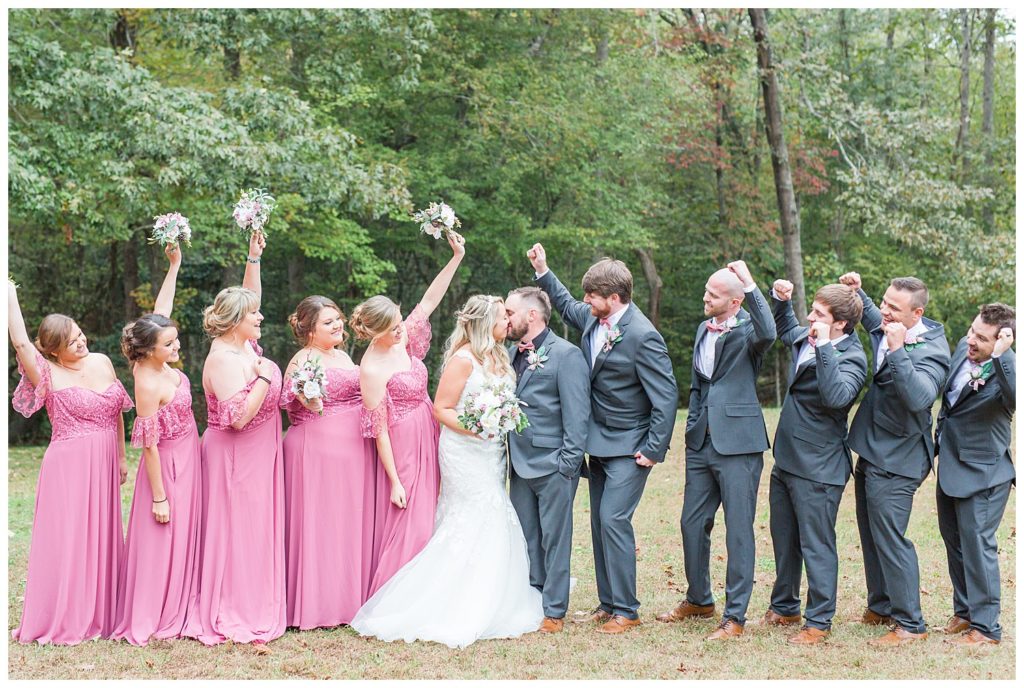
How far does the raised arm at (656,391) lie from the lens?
6113 millimetres

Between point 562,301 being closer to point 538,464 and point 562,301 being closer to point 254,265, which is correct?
point 538,464

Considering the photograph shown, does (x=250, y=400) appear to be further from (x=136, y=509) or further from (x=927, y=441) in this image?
(x=927, y=441)

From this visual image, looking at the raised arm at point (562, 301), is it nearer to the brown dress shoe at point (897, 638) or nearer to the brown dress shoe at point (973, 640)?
the brown dress shoe at point (897, 638)

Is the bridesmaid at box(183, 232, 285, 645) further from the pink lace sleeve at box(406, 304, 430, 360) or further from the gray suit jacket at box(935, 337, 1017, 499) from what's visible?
the gray suit jacket at box(935, 337, 1017, 499)

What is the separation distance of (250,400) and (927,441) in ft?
12.9

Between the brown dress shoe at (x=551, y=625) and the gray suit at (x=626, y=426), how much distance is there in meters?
0.36

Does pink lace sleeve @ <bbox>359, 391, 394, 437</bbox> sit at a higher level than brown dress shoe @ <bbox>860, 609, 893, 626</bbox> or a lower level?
higher

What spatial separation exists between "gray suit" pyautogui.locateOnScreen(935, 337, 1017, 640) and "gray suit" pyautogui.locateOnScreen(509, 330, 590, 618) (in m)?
2.13

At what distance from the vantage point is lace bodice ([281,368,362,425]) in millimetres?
6320

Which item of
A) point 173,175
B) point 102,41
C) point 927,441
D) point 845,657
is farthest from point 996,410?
point 102,41

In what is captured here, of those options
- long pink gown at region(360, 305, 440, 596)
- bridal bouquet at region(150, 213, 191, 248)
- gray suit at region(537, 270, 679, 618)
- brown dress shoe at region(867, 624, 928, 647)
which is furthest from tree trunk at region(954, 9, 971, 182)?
bridal bouquet at region(150, 213, 191, 248)

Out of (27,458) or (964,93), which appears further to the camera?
(964,93)

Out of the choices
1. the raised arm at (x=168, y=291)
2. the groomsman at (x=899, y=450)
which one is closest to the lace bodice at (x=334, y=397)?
the raised arm at (x=168, y=291)

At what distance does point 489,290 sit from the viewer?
23.1 meters
